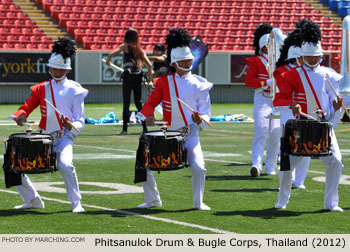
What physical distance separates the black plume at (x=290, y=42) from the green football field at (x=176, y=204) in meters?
1.42

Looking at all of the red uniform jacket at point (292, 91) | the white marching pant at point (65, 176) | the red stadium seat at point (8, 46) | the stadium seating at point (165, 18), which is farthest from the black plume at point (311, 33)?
the stadium seating at point (165, 18)

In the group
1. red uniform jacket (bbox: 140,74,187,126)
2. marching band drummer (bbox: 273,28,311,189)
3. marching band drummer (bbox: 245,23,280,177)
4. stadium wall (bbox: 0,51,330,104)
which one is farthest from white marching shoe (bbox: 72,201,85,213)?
stadium wall (bbox: 0,51,330,104)

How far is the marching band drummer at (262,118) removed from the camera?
11.1 m

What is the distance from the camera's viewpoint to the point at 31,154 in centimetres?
757

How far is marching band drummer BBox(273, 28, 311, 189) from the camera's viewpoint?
8.15 m

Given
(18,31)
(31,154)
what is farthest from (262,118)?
(18,31)

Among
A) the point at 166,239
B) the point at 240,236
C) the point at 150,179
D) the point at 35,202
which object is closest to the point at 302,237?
the point at 240,236

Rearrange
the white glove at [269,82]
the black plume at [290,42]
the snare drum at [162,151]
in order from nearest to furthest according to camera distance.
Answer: the snare drum at [162,151] → the black plume at [290,42] → the white glove at [269,82]

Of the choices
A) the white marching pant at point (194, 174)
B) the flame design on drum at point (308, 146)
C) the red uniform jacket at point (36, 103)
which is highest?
the red uniform jacket at point (36, 103)

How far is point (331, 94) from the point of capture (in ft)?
26.5

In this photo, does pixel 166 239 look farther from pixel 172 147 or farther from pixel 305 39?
pixel 305 39

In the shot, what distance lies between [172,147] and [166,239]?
1605mm

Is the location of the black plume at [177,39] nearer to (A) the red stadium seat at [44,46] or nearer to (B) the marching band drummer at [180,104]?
(B) the marching band drummer at [180,104]

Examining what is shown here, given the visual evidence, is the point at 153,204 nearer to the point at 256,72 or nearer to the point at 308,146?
the point at 308,146
